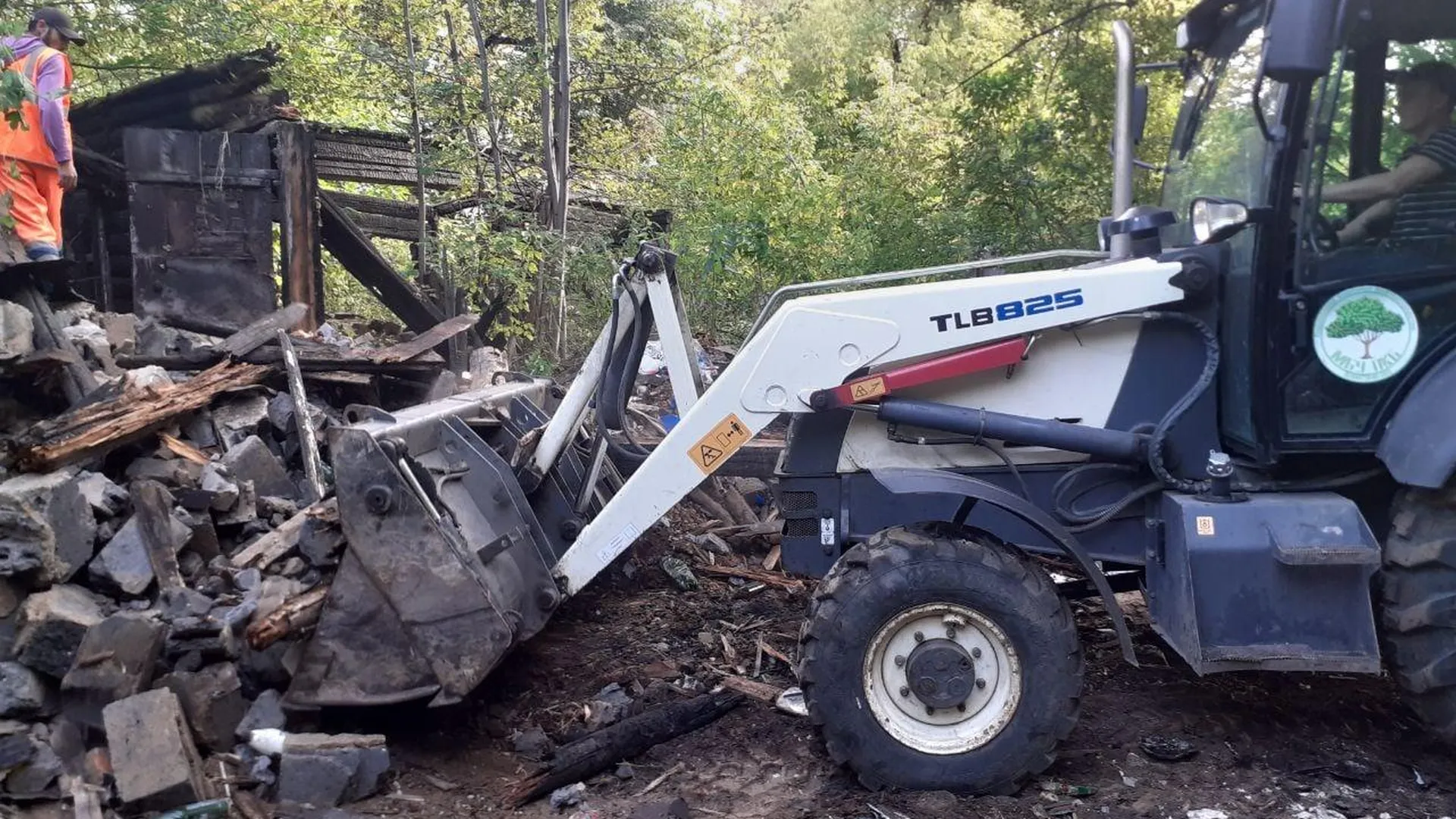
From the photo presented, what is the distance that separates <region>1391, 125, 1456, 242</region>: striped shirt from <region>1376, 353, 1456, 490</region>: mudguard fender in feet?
1.42

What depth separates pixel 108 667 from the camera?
13.9 ft

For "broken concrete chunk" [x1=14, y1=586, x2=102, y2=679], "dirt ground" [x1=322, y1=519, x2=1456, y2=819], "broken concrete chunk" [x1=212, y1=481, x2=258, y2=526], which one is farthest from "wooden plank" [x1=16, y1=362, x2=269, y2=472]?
"dirt ground" [x1=322, y1=519, x2=1456, y2=819]

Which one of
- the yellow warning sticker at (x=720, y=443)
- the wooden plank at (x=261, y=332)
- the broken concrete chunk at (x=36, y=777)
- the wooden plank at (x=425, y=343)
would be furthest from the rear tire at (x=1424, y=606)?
the wooden plank at (x=261, y=332)

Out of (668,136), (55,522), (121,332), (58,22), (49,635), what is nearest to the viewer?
(49,635)

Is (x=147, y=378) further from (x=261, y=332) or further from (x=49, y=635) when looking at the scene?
(x=49, y=635)

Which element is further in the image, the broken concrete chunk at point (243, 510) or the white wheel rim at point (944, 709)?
the broken concrete chunk at point (243, 510)

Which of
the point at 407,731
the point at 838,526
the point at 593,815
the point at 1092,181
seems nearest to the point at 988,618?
the point at 838,526

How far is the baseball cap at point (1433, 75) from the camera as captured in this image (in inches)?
153

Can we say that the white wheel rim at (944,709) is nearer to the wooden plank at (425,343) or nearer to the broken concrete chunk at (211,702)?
the broken concrete chunk at (211,702)

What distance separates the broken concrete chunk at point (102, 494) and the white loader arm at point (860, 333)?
266 cm

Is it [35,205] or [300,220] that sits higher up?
[35,205]

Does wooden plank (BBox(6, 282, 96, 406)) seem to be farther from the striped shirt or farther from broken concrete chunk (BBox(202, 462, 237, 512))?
the striped shirt

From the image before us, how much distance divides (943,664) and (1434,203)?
2.31 m

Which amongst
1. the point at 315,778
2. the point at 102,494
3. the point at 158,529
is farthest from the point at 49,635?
the point at 315,778
